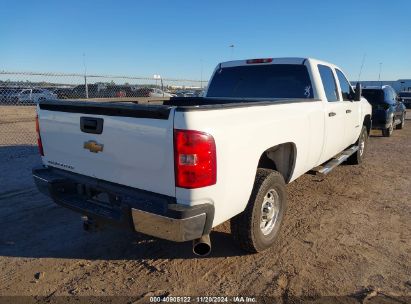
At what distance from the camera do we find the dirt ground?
3082 mm

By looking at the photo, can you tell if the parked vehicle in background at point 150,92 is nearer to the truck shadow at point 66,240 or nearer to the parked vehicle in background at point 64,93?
the parked vehicle in background at point 64,93

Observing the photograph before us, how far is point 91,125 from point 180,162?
99 cm

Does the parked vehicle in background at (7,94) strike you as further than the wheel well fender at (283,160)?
Yes

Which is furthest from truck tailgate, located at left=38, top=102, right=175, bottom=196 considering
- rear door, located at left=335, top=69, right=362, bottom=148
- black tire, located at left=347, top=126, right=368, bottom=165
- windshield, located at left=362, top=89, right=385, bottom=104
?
windshield, located at left=362, top=89, right=385, bottom=104

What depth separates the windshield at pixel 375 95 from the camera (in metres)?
12.2

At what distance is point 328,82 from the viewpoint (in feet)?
18.0

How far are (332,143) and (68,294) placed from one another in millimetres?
3943

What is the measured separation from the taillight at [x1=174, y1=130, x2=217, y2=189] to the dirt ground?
1.02m

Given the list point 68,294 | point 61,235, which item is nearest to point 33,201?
point 61,235

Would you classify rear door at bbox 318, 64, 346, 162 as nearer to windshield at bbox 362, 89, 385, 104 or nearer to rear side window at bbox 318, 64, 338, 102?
rear side window at bbox 318, 64, 338, 102

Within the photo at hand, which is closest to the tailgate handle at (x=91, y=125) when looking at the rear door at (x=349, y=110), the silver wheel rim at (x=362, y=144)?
the rear door at (x=349, y=110)

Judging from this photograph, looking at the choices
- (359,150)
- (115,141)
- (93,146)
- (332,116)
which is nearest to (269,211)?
(115,141)

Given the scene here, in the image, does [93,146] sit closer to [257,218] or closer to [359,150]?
[257,218]

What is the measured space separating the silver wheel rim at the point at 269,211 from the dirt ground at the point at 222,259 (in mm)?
233
